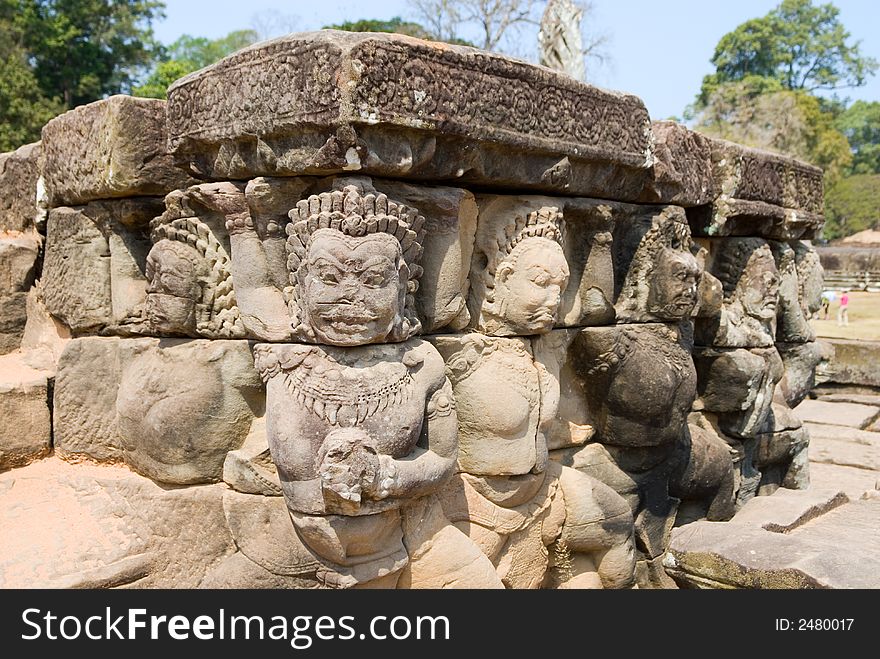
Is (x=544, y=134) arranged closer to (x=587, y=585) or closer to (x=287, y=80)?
(x=287, y=80)

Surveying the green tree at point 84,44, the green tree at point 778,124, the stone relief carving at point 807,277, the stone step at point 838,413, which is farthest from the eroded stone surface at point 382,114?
the green tree at point 778,124

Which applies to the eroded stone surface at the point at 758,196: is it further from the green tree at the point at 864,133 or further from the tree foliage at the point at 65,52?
the green tree at the point at 864,133

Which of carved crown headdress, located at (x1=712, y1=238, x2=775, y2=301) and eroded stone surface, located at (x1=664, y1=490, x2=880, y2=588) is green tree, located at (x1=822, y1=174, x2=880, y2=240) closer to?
carved crown headdress, located at (x1=712, y1=238, x2=775, y2=301)

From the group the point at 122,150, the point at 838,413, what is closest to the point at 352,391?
the point at 122,150

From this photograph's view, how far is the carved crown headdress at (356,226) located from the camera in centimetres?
231

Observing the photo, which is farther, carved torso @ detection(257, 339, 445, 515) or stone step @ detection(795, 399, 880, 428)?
stone step @ detection(795, 399, 880, 428)

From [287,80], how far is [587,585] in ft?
7.51

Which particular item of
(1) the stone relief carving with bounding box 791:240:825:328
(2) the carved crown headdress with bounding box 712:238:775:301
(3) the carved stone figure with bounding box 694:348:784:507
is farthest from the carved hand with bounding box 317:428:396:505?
(1) the stone relief carving with bounding box 791:240:825:328

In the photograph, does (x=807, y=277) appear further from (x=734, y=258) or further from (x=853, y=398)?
(x=853, y=398)

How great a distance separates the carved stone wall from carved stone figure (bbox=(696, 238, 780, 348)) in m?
0.46

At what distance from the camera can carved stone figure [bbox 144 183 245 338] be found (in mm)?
2811

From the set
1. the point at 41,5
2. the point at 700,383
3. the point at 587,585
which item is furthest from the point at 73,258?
the point at 41,5

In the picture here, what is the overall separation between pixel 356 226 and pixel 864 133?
54.0 m

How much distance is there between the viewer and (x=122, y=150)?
2.95 metres
